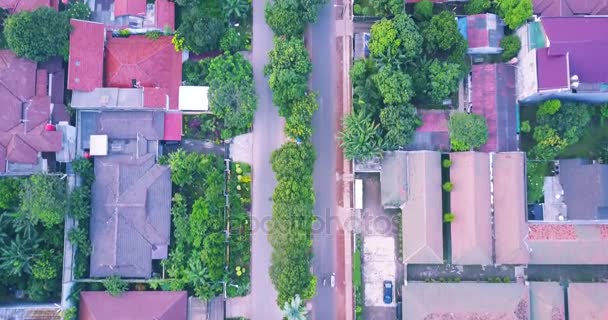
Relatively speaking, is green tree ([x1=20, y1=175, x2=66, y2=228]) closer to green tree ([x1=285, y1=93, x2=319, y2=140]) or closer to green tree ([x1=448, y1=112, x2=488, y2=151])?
green tree ([x1=285, y1=93, x2=319, y2=140])

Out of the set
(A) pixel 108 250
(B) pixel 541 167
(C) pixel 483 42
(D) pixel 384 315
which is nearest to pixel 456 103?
(C) pixel 483 42

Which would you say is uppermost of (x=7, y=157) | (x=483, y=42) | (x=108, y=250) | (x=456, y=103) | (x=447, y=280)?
(x=483, y=42)

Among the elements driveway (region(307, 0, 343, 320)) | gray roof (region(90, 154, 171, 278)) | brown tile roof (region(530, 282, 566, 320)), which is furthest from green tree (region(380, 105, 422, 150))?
gray roof (region(90, 154, 171, 278))

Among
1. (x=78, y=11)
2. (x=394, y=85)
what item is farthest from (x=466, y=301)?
(x=78, y=11)

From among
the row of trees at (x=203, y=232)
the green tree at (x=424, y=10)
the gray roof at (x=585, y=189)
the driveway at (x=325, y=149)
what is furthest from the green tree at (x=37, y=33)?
the gray roof at (x=585, y=189)

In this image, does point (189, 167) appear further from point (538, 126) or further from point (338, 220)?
point (538, 126)

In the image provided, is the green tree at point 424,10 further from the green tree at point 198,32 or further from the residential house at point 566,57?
the green tree at point 198,32
